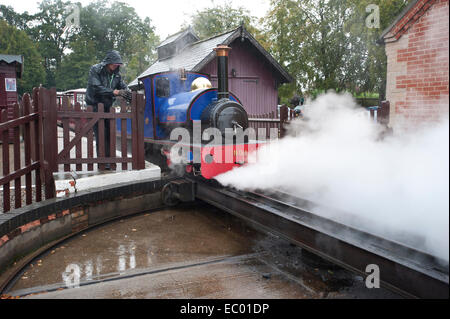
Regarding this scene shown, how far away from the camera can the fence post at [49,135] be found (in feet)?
15.4

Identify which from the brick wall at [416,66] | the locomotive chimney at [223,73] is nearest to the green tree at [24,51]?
the locomotive chimney at [223,73]

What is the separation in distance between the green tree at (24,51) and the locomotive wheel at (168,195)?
4558 cm

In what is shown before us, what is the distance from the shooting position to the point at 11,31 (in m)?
44.6

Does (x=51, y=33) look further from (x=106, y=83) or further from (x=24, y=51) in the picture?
(x=106, y=83)

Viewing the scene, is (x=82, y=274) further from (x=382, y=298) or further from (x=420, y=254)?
(x=420, y=254)

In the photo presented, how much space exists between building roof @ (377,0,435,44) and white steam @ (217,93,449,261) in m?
3.52

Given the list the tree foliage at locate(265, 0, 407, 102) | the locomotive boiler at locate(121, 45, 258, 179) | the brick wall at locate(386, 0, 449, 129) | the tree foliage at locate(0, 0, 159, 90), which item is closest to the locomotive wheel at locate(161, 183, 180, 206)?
the locomotive boiler at locate(121, 45, 258, 179)

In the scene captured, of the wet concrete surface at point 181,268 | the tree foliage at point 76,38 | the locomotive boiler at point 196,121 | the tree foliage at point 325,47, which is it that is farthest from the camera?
the tree foliage at point 76,38

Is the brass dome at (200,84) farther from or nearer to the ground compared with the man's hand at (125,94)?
farther from the ground

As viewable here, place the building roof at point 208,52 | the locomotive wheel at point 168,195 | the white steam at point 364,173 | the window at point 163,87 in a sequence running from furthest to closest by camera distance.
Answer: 1. the building roof at point 208,52
2. the window at point 163,87
3. the locomotive wheel at point 168,195
4. the white steam at point 364,173

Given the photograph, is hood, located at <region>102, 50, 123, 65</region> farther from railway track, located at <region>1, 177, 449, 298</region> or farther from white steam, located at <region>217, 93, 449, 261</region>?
railway track, located at <region>1, 177, 449, 298</region>

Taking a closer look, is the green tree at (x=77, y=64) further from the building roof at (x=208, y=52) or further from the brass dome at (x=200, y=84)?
the brass dome at (x=200, y=84)
